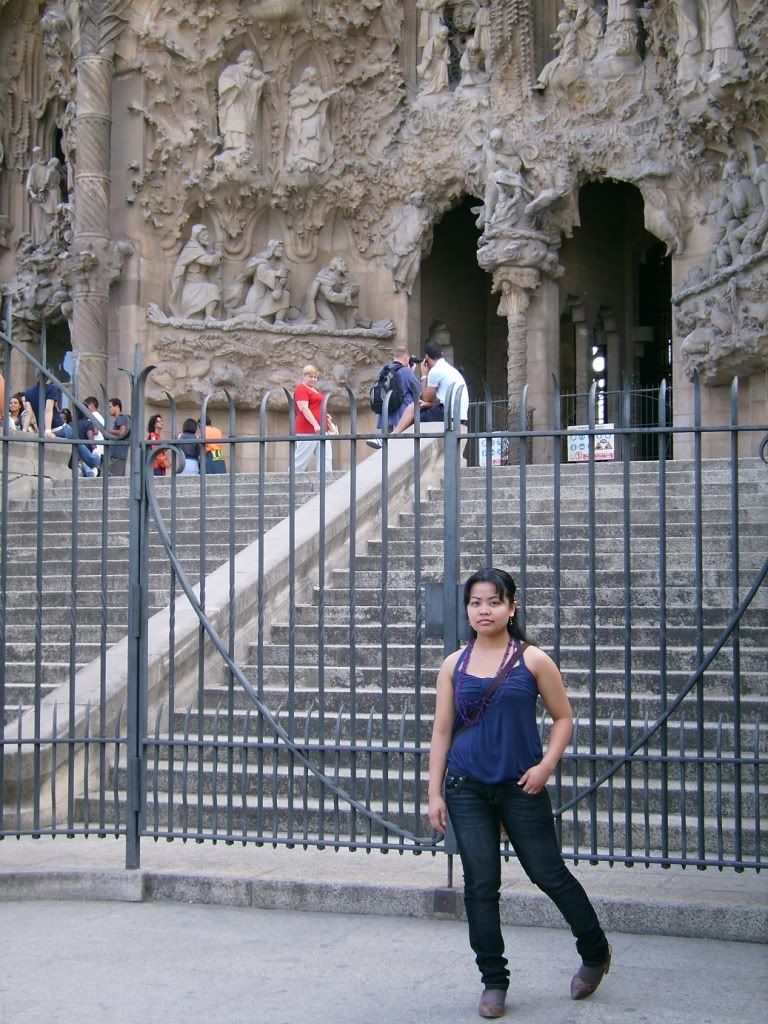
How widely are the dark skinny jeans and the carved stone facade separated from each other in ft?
51.2

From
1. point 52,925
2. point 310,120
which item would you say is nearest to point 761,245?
point 310,120

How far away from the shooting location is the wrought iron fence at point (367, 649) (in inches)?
233

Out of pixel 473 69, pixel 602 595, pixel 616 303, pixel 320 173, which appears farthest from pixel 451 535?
pixel 616 303

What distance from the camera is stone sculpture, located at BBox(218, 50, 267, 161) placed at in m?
21.6

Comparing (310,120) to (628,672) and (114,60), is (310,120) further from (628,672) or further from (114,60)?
(628,672)

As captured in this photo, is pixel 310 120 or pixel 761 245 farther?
pixel 310 120

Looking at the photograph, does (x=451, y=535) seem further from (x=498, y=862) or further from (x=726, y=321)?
(x=726, y=321)

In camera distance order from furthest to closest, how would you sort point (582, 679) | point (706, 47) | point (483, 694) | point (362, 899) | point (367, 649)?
point (706, 47)
point (367, 649)
point (582, 679)
point (362, 899)
point (483, 694)

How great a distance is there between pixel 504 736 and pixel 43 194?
20.5 metres

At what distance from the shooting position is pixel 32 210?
2345 centimetres

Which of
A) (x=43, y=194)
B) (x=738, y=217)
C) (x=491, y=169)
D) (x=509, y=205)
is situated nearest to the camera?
(x=738, y=217)

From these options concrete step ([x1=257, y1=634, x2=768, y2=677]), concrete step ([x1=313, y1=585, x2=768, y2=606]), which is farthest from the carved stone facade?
concrete step ([x1=257, y1=634, x2=768, y2=677])

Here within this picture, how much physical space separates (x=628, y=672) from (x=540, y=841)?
1.30 meters

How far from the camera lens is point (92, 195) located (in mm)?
21094
